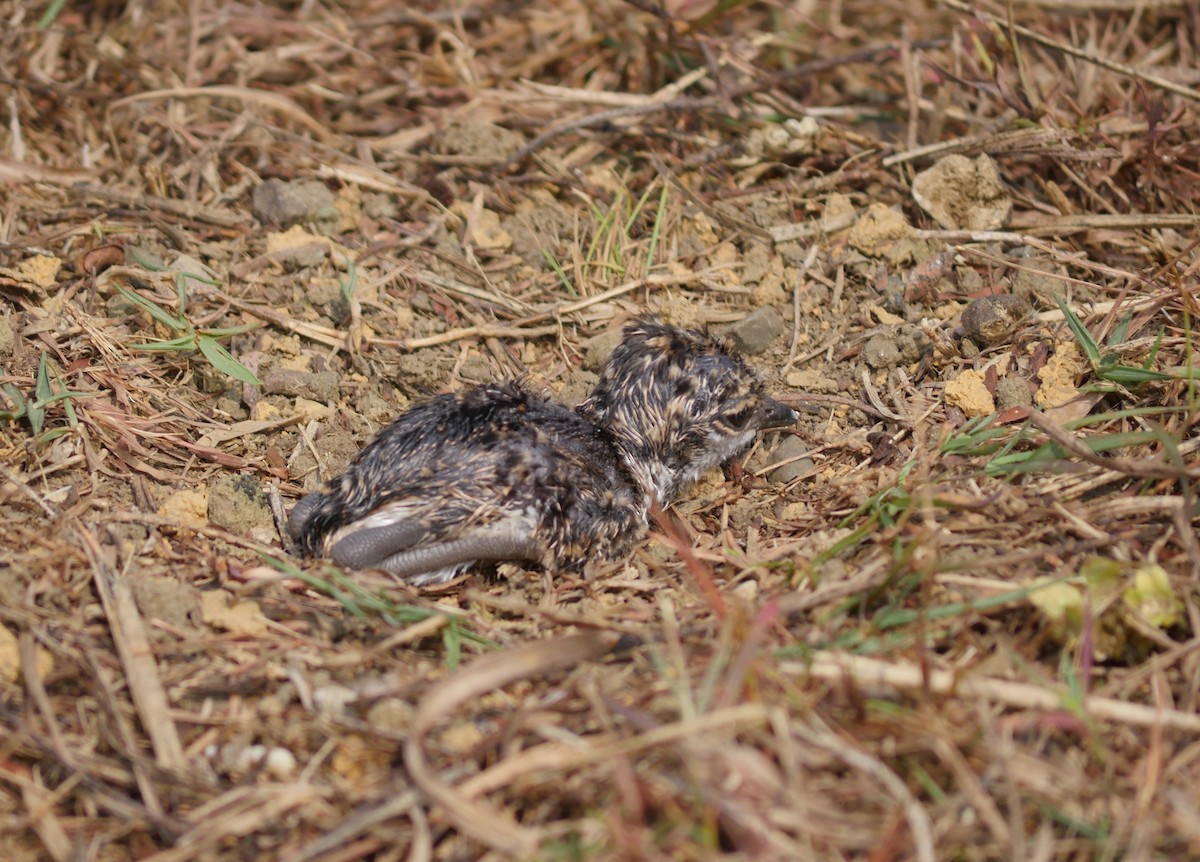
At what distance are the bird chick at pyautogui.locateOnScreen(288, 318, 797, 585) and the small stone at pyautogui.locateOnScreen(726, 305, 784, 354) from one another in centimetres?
27

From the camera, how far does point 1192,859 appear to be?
2910 millimetres

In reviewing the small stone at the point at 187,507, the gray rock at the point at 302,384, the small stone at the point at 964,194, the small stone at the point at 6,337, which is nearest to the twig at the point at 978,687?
the small stone at the point at 187,507

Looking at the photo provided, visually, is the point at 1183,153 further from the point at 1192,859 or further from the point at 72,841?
the point at 72,841

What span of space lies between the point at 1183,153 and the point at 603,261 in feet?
10.2

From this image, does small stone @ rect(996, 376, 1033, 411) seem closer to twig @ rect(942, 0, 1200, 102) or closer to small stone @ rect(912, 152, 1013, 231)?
small stone @ rect(912, 152, 1013, 231)

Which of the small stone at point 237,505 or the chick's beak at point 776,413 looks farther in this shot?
the chick's beak at point 776,413

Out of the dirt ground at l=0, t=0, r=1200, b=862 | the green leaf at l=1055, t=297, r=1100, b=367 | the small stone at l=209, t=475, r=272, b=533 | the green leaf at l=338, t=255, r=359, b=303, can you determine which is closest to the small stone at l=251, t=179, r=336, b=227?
the dirt ground at l=0, t=0, r=1200, b=862

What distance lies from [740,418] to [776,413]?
0.18m

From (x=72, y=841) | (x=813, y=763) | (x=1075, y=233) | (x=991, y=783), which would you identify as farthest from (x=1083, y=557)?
(x=72, y=841)

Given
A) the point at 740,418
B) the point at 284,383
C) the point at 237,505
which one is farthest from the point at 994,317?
the point at 237,505

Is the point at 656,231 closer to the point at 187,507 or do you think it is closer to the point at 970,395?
the point at 970,395

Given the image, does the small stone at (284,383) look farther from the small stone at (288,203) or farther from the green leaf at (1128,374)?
the green leaf at (1128,374)

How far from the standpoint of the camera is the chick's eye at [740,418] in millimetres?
5199

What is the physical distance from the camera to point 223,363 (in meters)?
5.14
